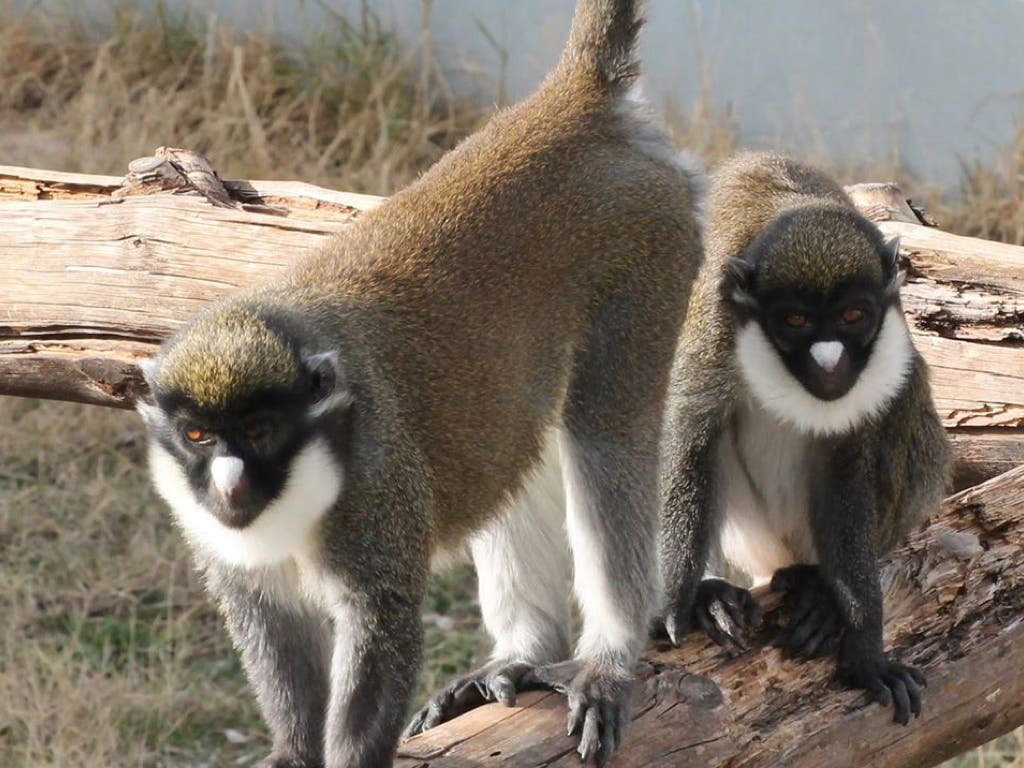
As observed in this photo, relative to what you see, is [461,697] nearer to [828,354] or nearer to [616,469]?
[616,469]

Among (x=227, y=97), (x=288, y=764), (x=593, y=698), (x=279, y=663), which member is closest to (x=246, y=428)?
(x=279, y=663)

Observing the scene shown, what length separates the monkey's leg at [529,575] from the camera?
4691mm

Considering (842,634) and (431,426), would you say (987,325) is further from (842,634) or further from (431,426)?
(431,426)

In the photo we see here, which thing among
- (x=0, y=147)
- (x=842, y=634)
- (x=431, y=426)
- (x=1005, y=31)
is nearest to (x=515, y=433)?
(x=431, y=426)

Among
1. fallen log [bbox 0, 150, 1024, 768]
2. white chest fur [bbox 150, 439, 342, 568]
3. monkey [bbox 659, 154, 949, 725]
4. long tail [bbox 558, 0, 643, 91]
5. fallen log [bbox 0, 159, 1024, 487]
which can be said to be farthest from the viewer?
fallen log [bbox 0, 159, 1024, 487]

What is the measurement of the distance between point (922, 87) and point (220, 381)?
6.57m

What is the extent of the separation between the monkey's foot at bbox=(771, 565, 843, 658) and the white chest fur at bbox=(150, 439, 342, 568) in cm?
144

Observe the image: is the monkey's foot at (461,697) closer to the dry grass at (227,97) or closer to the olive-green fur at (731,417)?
the olive-green fur at (731,417)

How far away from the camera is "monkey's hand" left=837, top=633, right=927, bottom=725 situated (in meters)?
4.20

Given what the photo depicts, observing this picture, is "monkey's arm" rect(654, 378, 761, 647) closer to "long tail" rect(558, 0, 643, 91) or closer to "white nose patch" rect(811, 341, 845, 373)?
"white nose patch" rect(811, 341, 845, 373)

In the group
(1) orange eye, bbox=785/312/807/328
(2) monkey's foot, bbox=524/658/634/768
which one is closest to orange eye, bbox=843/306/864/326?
(1) orange eye, bbox=785/312/807/328

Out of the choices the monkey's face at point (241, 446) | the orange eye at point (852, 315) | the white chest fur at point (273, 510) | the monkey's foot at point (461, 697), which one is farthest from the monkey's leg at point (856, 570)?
the monkey's face at point (241, 446)

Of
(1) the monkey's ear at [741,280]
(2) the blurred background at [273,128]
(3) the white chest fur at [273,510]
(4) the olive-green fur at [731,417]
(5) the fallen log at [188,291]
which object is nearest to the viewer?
(3) the white chest fur at [273,510]

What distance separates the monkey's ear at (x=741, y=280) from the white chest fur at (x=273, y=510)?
1409mm
